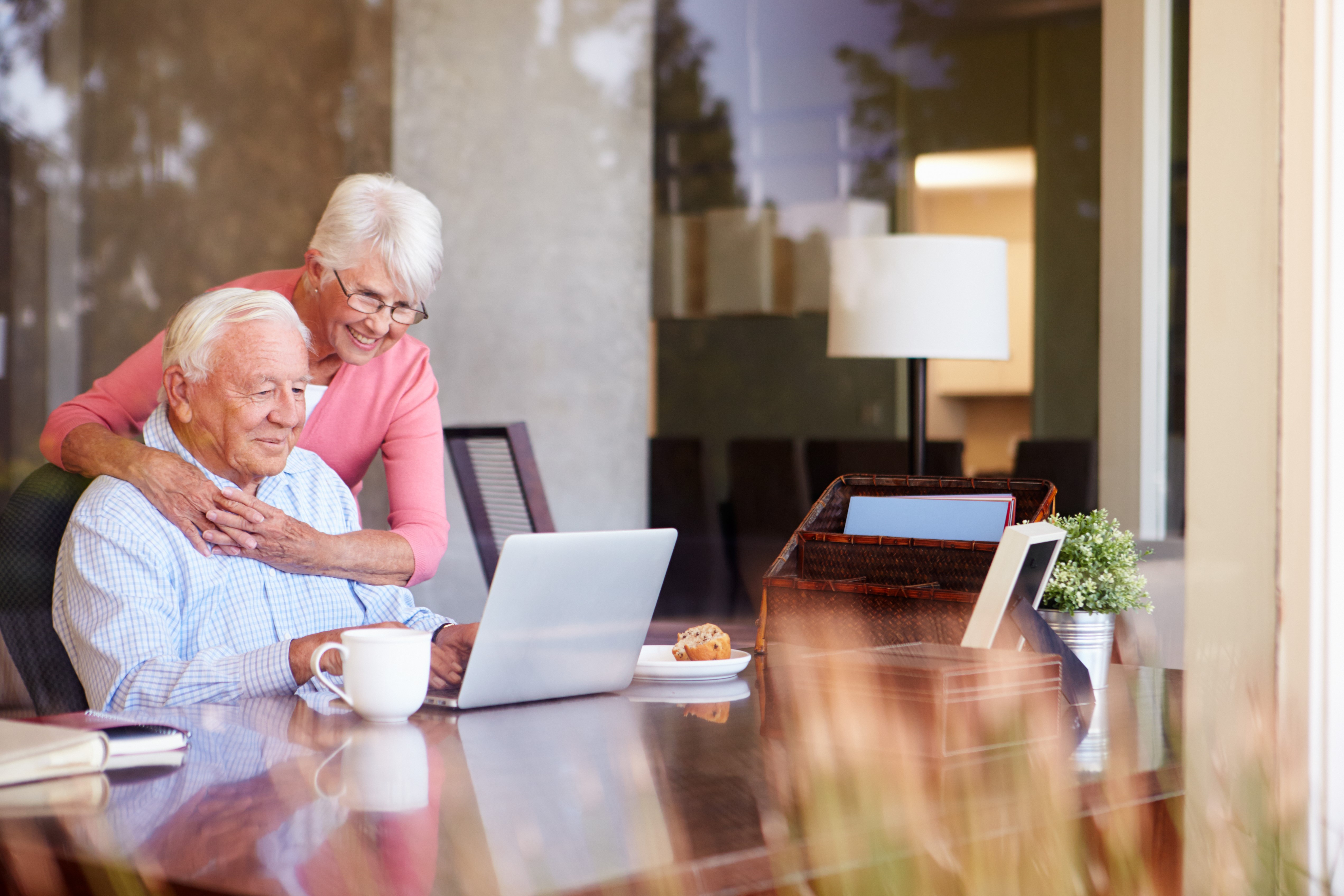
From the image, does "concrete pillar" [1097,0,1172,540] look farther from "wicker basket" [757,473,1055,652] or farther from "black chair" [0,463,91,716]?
"black chair" [0,463,91,716]

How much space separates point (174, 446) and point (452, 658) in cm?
52

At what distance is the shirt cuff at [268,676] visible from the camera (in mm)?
1468

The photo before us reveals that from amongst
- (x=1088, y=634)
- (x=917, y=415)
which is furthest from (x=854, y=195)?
(x=1088, y=634)

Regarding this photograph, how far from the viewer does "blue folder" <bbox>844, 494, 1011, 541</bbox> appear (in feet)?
5.16

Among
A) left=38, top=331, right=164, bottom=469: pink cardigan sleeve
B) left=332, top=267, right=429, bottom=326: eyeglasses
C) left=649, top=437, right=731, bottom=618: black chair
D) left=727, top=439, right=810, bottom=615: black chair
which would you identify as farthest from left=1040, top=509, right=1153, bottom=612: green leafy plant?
left=649, top=437, right=731, bottom=618: black chair

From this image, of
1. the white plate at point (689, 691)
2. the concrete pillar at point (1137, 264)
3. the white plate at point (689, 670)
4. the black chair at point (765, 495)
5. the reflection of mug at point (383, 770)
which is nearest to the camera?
the reflection of mug at point (383, 770)

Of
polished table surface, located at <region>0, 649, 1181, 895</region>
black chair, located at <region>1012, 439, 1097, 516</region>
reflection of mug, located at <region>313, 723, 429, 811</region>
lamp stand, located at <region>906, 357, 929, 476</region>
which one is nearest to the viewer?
polished table surface, located at <region>0, 649, 1181, 895</region>

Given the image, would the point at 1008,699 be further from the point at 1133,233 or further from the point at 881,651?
the point at 1133,233

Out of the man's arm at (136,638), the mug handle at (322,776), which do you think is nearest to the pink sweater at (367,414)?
the man's arm at (136,638)

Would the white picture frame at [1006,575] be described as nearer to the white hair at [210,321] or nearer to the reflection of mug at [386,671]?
the reflection of mug at [386,671]

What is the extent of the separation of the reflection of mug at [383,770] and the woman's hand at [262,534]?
423mm

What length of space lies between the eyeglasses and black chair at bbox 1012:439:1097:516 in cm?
290

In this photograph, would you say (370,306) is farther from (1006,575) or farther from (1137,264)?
(1137,264)

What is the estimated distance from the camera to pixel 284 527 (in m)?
1.64
